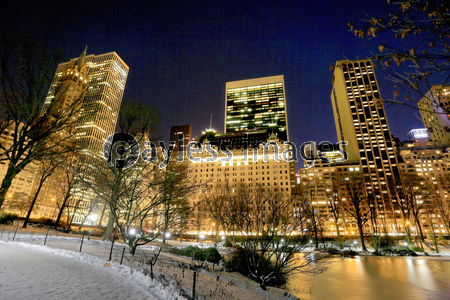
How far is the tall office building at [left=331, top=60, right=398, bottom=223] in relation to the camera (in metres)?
131

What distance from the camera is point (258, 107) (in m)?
186

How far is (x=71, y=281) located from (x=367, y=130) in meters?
171

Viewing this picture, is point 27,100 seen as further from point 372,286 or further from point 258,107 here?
point 258,107

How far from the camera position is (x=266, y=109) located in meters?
184

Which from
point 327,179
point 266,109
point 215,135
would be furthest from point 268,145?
point 266,109

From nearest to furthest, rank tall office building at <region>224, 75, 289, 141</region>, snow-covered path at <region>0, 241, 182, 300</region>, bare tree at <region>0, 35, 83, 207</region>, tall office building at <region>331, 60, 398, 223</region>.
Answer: snow-covered path at <region>0, 241, 182, 300</region> < bare tree at <region>0, 35, 83, 207</region> < tall office building at <region>331, 60, 398, 223</region> < tall office building at <region>224, 75, 289, 141</region>

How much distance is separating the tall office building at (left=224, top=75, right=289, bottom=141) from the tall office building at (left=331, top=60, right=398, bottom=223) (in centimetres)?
4572

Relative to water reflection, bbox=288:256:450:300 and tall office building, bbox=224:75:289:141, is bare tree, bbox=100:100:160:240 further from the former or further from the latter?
tall office building, bbox=224:75:289:141

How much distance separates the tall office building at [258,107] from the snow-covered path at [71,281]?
166 m

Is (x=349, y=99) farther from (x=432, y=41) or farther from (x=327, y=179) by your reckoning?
(x=432, y=41)

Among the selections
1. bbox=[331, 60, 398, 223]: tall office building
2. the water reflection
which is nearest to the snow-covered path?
the water reflection

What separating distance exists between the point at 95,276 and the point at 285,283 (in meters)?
11.4

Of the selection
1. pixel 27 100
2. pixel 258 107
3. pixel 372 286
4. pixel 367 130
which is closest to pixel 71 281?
pixel 27 100

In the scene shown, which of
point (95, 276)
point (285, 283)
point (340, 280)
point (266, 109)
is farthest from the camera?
point (266, 109)
